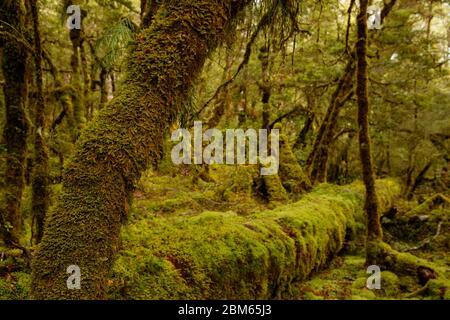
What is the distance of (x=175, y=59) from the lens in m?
3.62

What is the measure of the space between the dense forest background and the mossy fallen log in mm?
23

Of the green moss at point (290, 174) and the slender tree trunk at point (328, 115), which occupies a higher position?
the slender tree trunk at point (328, 115)

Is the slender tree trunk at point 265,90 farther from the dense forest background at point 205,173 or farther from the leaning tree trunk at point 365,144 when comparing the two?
the leaning tree trunk at point 365,144

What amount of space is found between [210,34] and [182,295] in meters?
2.73

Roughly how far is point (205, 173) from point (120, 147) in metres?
13.6

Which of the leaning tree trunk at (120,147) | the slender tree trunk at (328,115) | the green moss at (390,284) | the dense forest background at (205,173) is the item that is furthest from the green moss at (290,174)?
the leaning tree trunk at (120,147)

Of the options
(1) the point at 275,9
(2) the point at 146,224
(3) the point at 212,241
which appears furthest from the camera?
(2) the point at 146,224

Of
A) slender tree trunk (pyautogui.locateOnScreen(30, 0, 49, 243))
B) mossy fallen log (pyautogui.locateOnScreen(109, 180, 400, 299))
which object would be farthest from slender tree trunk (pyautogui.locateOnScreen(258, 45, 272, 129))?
slender tree trunk (pyautogui.locateOnScreen(30, 0, 49, 243))

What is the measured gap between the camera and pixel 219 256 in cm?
523

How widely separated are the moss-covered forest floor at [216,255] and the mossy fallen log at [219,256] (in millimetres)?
13

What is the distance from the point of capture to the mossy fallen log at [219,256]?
172 inches

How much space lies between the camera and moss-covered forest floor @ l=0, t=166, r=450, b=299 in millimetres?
4445

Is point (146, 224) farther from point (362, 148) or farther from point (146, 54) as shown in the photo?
point (362, 148)
